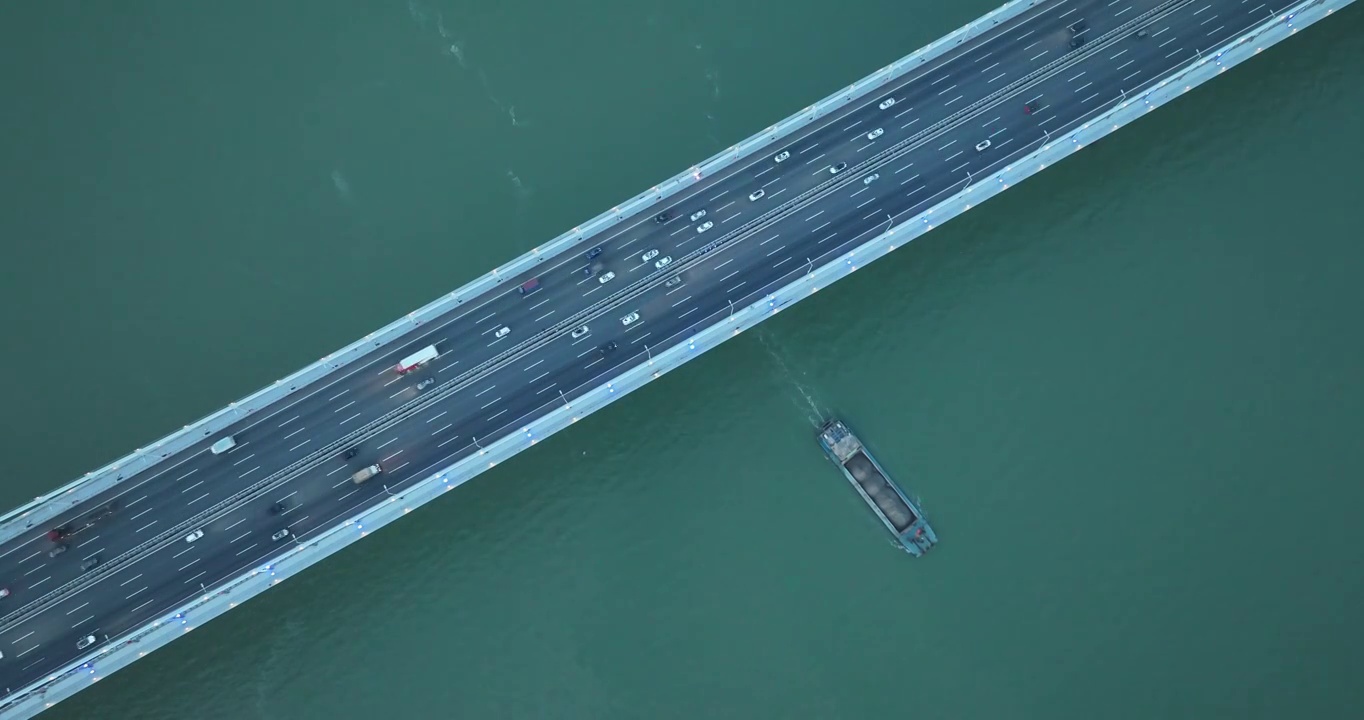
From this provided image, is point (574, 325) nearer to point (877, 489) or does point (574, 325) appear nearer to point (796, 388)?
point (796, 388)

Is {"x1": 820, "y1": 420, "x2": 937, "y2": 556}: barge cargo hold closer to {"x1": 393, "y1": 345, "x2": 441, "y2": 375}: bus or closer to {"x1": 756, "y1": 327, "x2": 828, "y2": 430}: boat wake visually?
{"x1": 756, "y1": 327, "x2": 828, "y2": 430}: boat wake

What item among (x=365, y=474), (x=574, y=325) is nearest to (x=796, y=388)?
(x=574, y=325)

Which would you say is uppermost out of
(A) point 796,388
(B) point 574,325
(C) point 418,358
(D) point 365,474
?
(C) point 418,358

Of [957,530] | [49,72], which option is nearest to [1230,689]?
[957,530]

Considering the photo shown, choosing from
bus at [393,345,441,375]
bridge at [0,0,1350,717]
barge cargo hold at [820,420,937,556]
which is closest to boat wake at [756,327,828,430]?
barge cargo hold at [820,420,937,556]

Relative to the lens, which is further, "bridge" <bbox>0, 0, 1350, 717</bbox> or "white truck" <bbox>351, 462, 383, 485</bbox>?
"white truck" <bbox>351, 462, 383, 485</bbox>

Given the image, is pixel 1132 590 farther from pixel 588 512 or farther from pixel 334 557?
pixel 334 557
